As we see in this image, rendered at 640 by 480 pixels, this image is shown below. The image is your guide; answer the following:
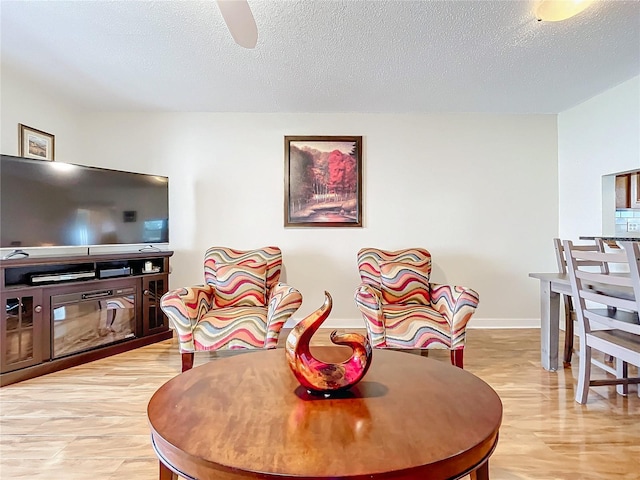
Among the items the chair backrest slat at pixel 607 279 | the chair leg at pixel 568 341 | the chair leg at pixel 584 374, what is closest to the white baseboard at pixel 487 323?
the chair leg at pixel 568 341

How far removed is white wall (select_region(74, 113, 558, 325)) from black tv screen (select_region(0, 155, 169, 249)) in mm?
450

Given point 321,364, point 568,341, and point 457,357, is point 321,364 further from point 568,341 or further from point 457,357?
point 568,341

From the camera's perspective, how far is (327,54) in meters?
2.64

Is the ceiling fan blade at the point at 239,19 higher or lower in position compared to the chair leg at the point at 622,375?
higher

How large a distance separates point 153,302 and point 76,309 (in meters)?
0.64

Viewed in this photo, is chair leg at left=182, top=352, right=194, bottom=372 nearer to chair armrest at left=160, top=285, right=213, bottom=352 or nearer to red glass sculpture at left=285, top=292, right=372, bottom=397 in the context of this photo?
chair armrest at left=160, top=285, right=213, bottom=352

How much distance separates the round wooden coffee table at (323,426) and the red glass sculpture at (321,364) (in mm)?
44

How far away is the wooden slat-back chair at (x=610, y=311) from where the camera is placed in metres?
1.84

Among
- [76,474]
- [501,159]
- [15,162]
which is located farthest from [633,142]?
[15,162]

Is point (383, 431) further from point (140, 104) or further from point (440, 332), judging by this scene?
point (140, 104)

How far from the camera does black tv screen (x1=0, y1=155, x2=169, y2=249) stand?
2645 mm

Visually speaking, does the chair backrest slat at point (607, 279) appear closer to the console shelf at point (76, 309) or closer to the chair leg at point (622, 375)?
the chair leg at point (622, 375)

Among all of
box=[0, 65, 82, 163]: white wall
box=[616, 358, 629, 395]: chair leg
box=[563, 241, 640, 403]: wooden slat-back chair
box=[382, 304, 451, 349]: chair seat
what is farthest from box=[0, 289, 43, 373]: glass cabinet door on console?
box=[616, 358, 629, 395]: chair leg

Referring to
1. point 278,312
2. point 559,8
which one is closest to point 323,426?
point 278,312
